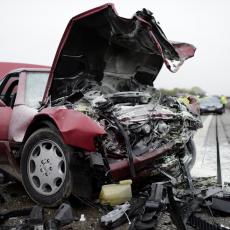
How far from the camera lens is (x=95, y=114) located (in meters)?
4.42

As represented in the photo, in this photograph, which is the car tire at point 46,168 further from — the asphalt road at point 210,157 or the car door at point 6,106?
the asphalt road at point 210,157

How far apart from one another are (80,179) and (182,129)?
4.93 feet

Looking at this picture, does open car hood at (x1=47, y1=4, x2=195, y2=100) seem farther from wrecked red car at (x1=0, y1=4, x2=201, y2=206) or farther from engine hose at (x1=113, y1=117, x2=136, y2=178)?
engine hose at (x1=113, y1=117, x2=136, y2=178)

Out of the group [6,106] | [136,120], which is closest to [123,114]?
[136,120]

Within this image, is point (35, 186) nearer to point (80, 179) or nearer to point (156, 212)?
point (80, 179)

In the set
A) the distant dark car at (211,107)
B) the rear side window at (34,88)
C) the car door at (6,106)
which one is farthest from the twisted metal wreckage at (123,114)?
the distant dark car at (211,107)

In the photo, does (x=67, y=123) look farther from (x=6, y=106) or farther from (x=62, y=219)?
(x=6, y=106)

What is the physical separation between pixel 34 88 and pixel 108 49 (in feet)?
3.41

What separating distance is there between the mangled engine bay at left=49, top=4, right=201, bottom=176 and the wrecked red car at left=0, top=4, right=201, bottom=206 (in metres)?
0.01

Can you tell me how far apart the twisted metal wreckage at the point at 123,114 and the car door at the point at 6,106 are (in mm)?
529

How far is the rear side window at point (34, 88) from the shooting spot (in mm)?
5047

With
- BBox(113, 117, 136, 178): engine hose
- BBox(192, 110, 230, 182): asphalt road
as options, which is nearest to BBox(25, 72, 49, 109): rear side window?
BBox(113, 117, 136, 178): engine hose

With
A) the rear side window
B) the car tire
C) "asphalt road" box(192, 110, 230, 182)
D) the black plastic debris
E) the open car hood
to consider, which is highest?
the open car hood

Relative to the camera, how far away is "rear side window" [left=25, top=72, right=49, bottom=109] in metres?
5.05
